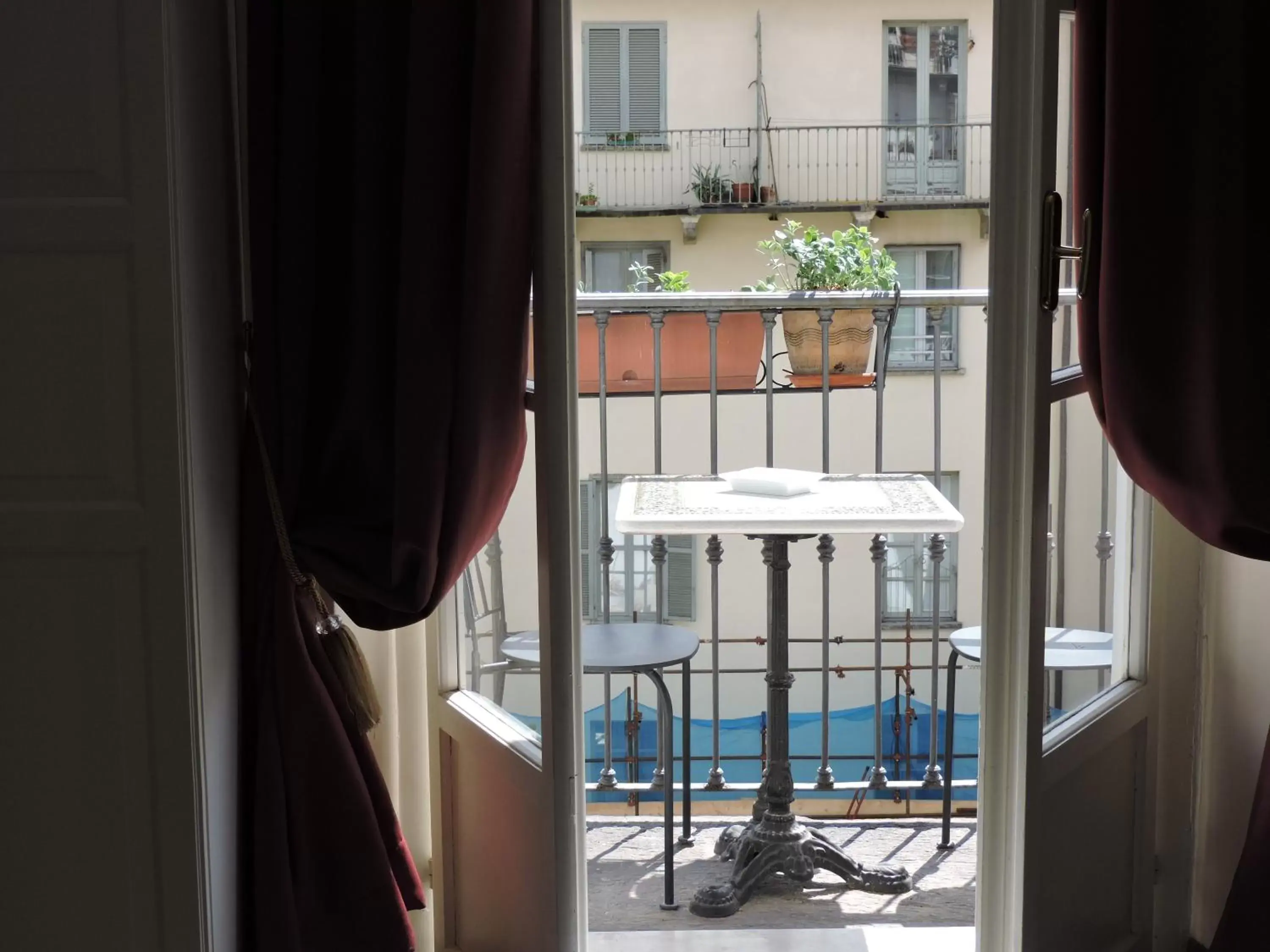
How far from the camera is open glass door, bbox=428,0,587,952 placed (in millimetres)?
1877

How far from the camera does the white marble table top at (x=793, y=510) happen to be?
2498 millimetres

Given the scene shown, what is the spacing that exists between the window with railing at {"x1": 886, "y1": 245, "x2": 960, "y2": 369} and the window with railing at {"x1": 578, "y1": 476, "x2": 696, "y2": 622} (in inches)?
106

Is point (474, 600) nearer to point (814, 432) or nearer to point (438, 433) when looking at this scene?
point (438, 433)

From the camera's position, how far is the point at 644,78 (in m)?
9.66

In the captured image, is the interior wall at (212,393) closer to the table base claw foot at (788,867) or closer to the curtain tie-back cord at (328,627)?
the curtain tie-back cord at (328,627)

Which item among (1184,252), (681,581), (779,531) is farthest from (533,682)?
(681,581)

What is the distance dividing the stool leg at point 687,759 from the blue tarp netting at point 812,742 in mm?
2776

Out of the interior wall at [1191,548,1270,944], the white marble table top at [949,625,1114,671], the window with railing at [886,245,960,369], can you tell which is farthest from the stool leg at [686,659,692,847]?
the window with railing at [886,245,960,369]

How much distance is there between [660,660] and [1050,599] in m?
0.84

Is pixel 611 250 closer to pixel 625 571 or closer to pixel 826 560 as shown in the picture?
pixel 625 571

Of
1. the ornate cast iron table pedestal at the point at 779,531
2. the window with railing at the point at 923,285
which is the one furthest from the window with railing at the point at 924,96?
the ornate cast iron table pedestal at the point at 779,531

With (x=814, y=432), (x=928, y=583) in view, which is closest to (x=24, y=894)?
(x=928, y=583)

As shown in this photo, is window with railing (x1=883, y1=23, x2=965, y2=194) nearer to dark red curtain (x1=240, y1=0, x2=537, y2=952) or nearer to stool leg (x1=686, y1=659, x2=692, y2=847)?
stool leg (x1=686, y1=659, x2=692, y2=847)

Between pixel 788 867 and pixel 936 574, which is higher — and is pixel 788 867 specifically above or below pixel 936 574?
below
